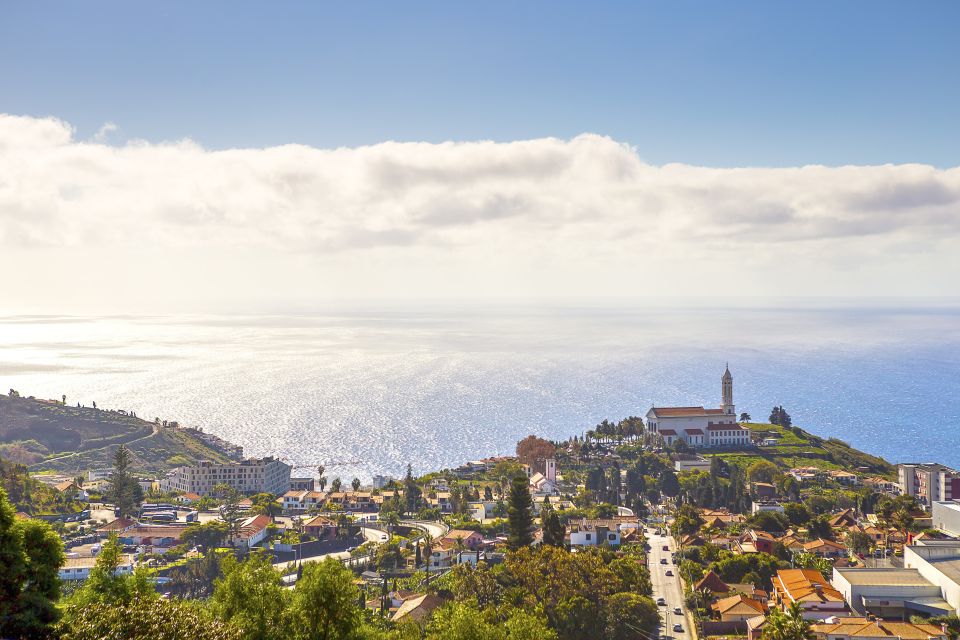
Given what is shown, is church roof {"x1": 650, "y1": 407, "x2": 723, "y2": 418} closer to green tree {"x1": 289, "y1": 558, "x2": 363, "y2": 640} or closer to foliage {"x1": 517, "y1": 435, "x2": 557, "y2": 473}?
foliage {"x1": 517, "y1": 435, "x2": 557, "y2": 473}

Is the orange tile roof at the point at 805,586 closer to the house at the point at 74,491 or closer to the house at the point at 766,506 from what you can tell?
the house at the point at 766,506

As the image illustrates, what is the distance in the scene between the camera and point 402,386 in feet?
560

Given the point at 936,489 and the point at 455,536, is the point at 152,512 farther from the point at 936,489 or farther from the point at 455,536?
the point at 936,489

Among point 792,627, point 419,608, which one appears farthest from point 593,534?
point 792,627

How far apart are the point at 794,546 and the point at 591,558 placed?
2031 centimetres

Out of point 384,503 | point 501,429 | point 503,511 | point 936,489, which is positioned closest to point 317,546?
point 384,503

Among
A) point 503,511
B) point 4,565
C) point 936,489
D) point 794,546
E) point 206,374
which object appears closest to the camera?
point 4,565

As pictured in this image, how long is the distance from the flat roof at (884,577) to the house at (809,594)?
1.21 meters

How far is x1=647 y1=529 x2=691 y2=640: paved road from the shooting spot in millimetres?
41344

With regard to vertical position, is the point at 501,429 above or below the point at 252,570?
below

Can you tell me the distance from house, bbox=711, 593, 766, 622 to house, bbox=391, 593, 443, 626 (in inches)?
644

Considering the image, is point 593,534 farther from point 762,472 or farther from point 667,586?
point 762,472

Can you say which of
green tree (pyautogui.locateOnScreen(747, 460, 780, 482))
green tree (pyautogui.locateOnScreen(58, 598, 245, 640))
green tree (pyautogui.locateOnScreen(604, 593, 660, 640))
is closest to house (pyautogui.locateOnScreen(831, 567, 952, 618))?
green tree (pyautogui.locateOnScreen(604, 593, 660, 640))

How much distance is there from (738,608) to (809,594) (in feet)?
13.1
